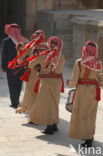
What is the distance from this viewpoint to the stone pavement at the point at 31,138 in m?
6.93

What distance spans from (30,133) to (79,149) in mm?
1117

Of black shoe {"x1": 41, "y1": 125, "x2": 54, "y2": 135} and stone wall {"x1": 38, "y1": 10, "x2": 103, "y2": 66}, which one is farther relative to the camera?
stone wall {"x1": 38, "y1": 10, "x2": 103, "y2": 66}

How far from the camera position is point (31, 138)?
760cm

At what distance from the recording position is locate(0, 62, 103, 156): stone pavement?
6.93m

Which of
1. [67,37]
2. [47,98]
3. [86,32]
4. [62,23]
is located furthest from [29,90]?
[62,23]

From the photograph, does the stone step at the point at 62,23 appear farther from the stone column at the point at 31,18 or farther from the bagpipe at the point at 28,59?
the bagpipe at the point at 28,59

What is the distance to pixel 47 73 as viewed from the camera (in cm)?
777

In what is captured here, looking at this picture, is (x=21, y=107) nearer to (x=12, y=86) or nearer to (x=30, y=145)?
(x=12, y=86)

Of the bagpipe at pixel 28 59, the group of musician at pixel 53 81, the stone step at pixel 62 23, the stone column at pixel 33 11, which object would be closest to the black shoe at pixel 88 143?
the group of musician at pixel 53 81

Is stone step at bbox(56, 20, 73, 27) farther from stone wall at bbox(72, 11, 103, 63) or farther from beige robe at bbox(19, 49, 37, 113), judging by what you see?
beige robe at bbox(19, 49, 37, 113)

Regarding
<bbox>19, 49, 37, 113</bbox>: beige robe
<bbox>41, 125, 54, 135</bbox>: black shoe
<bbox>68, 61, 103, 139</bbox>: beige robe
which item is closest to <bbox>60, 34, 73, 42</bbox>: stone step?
<bbox>19, 49, 37, 113</bbox>: beige robe

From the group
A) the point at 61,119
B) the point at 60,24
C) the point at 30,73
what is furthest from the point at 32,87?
the point at 60,24

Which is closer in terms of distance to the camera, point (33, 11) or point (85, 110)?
point (85, 110)

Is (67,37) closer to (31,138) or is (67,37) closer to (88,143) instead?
(31,138)
